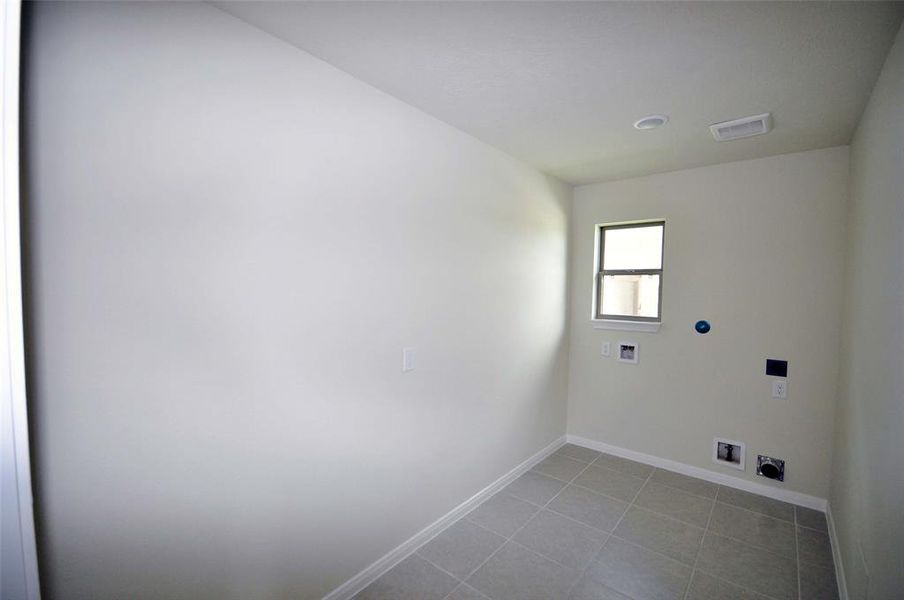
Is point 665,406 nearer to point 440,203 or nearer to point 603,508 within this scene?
point 603,508

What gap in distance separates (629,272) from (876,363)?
2.05 meters

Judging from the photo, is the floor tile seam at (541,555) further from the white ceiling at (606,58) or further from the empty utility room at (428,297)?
the white ceiling at (606,58)

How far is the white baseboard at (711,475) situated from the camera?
2.78 m

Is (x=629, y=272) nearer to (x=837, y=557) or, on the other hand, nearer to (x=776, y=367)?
(x=776, y=367)

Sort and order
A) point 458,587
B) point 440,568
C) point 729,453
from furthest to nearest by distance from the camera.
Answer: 1. point 729,453
2. point 440,568
3. point 458,587

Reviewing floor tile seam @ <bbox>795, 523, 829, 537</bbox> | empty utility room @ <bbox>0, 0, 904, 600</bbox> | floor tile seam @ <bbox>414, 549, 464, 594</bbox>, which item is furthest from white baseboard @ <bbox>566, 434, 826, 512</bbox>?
floor tile seam @ <bbox>414, 549, 464, 594</bbox>

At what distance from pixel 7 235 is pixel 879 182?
320 cm

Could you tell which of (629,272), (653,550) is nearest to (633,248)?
(629,272)

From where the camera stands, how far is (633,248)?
360 centimetres

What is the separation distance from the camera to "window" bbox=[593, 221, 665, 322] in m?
3.47

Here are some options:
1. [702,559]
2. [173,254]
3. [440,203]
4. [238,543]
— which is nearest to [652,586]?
[702,559]

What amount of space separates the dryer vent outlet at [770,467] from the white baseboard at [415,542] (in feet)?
5.81

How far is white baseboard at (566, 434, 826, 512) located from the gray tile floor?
0.07m

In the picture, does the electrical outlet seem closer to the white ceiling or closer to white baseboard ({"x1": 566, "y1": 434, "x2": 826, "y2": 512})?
white baseboard ({"x1": 566, "y1": 434, "x2": 826, "y2": 512})
